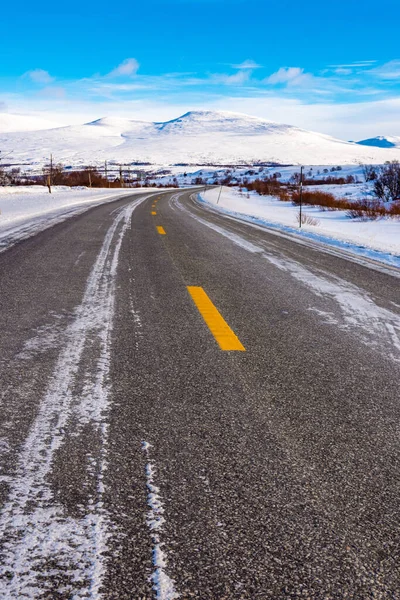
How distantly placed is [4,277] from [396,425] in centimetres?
446

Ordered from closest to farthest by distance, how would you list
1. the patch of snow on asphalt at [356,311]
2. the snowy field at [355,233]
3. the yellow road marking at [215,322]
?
1. the yellow road marking at [215,322]
2. the patch of snow on asphalt at [356,311]
3. the snowy field at [355,233]

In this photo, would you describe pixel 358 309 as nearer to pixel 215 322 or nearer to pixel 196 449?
pixel 215 322

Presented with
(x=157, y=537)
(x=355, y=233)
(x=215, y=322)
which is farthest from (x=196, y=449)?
(x=355, y=233)

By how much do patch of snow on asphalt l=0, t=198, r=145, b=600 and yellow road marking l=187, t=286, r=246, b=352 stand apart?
0.94 m

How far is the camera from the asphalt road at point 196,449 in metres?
1.35

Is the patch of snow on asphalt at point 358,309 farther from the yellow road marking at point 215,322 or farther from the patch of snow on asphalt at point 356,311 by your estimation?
the yellow road marking at point 215,322

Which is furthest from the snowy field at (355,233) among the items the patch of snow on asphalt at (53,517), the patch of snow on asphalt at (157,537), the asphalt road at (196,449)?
the patch of snow on asphalt at (157,537)

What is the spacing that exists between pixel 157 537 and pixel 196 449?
1.78 ft

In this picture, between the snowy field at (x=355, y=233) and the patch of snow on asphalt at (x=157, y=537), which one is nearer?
the patch of snow on asphalt at (x=157, y=537)

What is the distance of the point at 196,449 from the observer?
199cm

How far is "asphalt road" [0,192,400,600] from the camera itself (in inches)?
53.3

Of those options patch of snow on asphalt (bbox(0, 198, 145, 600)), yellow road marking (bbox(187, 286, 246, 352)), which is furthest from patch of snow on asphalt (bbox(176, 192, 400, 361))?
patch of snow on asphalt (bbox(0, 198, 145, 600))

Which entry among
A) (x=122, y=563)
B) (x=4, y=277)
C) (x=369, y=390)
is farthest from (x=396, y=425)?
(x=4, y=277)

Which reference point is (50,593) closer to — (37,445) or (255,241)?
(37,445)
